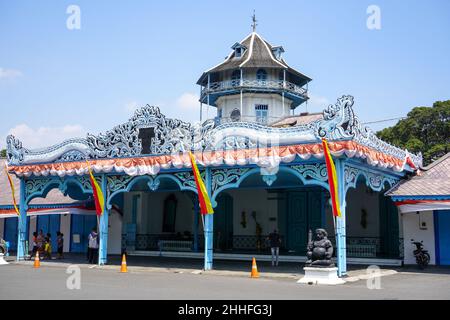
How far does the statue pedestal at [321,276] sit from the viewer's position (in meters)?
14.1

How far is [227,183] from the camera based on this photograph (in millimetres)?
18016

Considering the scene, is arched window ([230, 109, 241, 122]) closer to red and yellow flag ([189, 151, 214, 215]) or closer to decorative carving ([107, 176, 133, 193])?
decorative carving ([107, 176, 133, 193])

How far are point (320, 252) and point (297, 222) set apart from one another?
10098 mm

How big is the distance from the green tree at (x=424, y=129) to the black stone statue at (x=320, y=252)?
28.1 m

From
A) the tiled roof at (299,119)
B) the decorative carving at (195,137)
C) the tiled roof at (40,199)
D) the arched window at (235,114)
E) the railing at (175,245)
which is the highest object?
the arched window at (235,114)

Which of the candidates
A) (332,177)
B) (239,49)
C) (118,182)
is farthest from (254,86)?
(332,177)

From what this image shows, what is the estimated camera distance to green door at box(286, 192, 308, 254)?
24219mm

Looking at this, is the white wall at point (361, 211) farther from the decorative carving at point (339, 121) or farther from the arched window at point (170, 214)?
the arched window at point (170, 214)

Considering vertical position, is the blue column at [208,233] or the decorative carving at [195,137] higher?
the decorative carving at [195,137]

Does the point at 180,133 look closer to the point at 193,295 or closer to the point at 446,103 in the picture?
the point at 193,295

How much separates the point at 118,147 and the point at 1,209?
39.2 ft

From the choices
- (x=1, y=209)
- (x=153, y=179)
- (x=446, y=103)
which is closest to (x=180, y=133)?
(x=153, y=179)

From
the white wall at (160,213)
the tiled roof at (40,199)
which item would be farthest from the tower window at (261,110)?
the tiled roof at (40,199)

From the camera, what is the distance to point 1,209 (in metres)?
28.1
